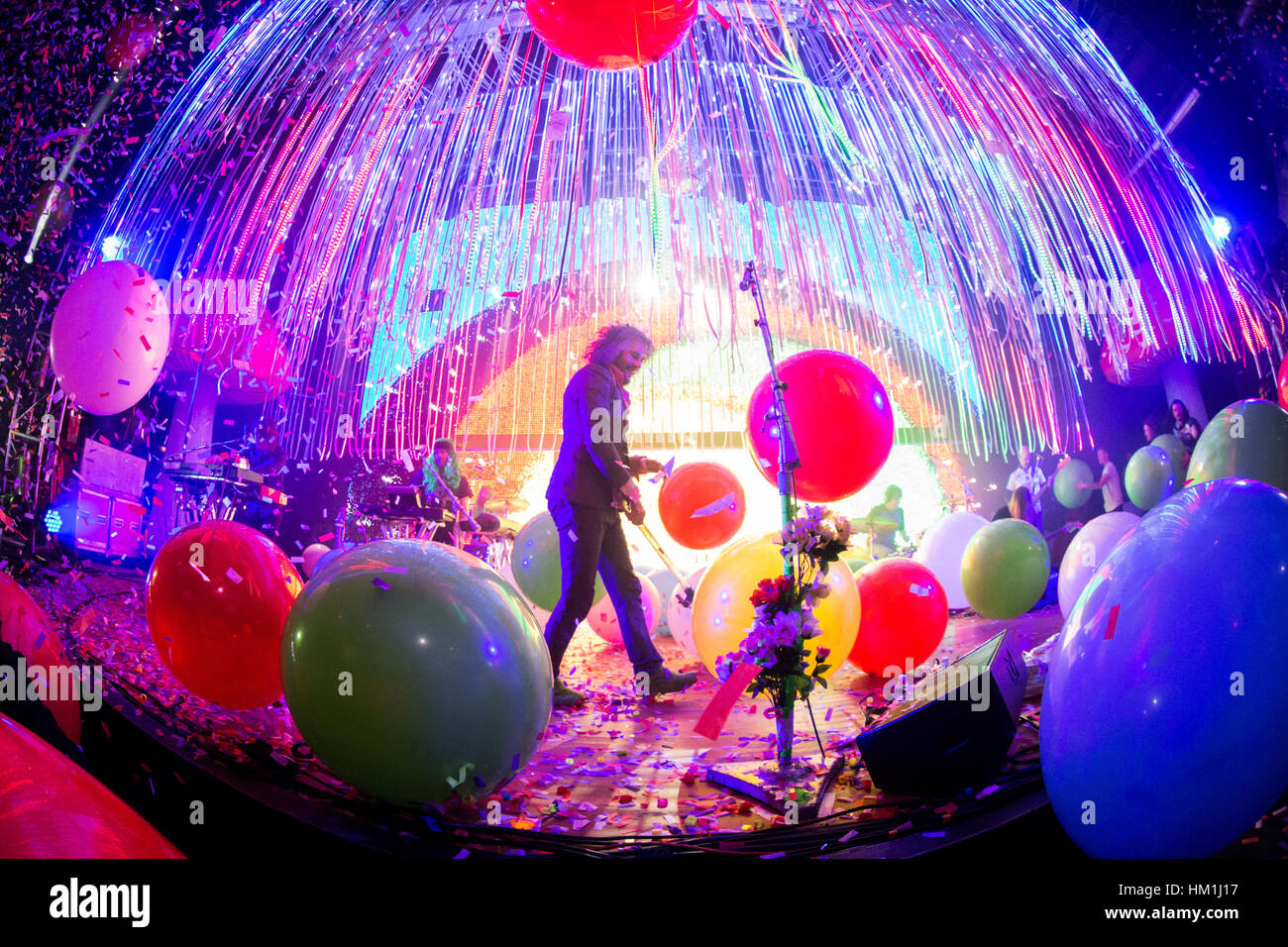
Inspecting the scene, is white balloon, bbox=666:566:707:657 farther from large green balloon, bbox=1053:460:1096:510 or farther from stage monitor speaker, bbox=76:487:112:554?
large green balloon, bbox=1053:460:1096:510

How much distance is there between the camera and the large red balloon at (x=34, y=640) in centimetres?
224

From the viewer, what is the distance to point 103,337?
3.81 metres

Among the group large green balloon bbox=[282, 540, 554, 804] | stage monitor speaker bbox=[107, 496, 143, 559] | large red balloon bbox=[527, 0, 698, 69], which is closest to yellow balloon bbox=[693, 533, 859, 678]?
large green balloon bbox=[282, 540, 554, 804]

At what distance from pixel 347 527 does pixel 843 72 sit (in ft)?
25.8

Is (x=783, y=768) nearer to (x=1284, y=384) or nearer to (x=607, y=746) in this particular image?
(x=607, y=746)

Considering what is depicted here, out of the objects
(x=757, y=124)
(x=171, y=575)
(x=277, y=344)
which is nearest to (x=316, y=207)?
(x=171, y=575)

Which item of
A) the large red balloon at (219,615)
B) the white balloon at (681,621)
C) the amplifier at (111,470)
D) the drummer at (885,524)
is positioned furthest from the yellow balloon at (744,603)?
the amplifier at (111,470)

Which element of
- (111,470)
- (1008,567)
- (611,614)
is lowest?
(611,614)

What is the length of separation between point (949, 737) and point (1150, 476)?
16.2 feet

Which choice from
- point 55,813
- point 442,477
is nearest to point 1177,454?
point 442,477

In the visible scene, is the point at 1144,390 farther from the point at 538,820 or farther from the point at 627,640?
the point at 538,820

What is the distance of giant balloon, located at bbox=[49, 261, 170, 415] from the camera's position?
380 centimetres

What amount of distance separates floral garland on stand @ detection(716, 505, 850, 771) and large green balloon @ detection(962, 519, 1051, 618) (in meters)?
2.75

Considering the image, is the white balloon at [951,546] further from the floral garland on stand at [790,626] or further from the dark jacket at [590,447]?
the floral garland on stand at [790,626]
